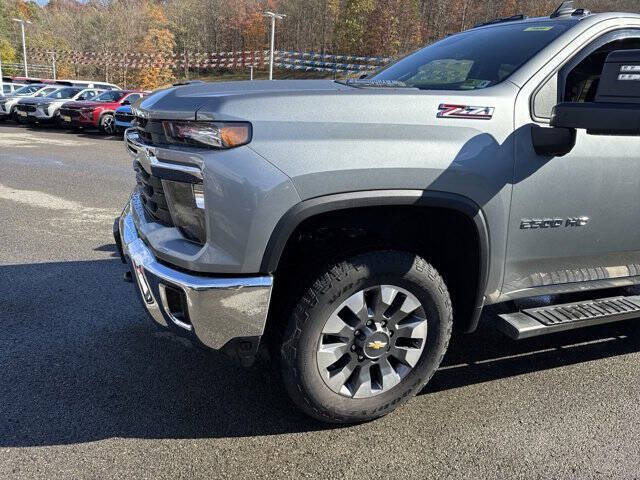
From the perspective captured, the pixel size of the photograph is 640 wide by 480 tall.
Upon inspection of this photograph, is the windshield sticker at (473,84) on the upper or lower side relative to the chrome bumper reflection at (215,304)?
upper

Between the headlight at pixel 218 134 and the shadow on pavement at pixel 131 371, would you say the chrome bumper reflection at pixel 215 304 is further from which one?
the headlight at pixel 218 134

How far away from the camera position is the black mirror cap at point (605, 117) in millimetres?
2213

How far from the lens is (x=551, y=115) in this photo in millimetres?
2611

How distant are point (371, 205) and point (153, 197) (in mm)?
1103

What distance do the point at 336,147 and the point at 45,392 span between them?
6.76 ft

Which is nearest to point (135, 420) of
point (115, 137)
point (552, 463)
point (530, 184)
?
point (552, 463)

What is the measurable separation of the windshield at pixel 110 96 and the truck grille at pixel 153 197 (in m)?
17.7

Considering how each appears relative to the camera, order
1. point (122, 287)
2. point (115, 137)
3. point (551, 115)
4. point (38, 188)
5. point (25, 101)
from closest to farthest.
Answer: point (551, 115) < point (122, 287) < point (38, 188) < point (115, 137) < point (25, 101)

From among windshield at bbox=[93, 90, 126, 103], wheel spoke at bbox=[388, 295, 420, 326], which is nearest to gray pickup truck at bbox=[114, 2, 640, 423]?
wheel spoke at bbox=[388, 295, 420, 326]

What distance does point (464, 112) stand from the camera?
96.3 inches

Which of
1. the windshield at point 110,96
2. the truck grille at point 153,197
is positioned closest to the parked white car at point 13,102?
the windshield at point 110,96

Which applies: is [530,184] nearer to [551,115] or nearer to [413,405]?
[551,115]

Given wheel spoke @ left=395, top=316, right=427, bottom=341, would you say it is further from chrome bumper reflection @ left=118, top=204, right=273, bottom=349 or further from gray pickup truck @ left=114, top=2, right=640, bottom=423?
chrome bumper reflection @ left=118, top=204, right=273, bottom=349

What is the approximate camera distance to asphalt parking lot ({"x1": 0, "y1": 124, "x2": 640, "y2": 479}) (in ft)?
7.85
